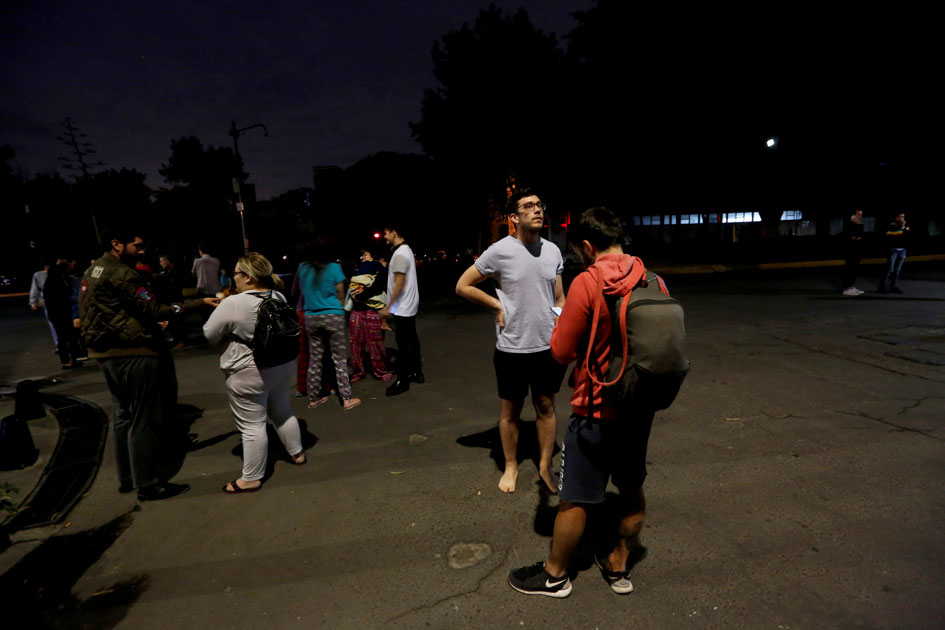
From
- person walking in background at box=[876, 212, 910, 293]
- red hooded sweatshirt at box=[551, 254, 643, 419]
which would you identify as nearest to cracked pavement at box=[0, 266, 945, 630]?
red hooded sweatshirt at box=[551, 254, 643, 419]

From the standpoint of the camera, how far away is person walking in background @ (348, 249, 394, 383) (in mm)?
6125

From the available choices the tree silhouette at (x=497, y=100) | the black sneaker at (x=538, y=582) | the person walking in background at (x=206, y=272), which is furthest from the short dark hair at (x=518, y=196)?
the tree silhouette at (x=497, y=100)

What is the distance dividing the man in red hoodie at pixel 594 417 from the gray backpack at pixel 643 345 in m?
0.03

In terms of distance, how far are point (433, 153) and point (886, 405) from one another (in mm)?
28991

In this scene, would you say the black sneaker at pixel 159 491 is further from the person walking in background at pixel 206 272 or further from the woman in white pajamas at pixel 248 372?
the person walking in background at pixel 206 272

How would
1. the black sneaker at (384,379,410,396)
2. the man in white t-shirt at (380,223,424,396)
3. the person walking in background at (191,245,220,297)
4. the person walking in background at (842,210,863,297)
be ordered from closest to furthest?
the man in white t-shirt at (380,223,424,396) → the black sneaker at (384,379,410,396) → the person walking in background at (191,245,220,297) → the person walking in background at (842,210,863,297)

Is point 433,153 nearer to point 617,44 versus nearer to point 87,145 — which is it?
point 617,44

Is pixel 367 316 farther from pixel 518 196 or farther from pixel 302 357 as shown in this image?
pixel 518 196

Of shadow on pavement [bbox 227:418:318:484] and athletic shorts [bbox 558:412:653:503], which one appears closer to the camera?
athletic shorts [bbox 558:412:653:503]

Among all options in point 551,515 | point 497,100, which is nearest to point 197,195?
point 497,100

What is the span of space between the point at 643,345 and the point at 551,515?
173 centimetres

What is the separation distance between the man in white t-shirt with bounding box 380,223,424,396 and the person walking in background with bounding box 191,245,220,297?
16.3 feet

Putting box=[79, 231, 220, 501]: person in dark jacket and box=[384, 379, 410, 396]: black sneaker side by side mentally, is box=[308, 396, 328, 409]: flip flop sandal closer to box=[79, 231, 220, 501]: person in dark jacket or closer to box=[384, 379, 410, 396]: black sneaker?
box=[384, 379, 410, 396]: black sneaker

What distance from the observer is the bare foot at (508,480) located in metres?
3.41
